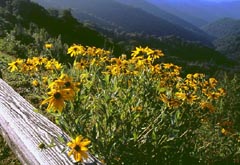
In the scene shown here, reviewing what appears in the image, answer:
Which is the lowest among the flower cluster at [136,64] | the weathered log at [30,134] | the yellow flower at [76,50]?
the weathered log at [30,134]

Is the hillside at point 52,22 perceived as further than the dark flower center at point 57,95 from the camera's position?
Yes

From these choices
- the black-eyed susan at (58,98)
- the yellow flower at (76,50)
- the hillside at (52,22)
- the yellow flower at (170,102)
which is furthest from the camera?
the hillside at (52,22)

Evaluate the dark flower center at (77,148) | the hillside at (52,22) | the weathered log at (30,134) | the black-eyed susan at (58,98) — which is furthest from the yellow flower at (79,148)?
the hillside at (52,22)

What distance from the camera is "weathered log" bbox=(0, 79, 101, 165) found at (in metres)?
3.30

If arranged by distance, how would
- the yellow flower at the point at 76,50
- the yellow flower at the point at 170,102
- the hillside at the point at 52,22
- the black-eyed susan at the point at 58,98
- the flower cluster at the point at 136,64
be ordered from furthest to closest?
1. the hillside at the point at 52,22
2. the yellow flower at the point at 76,50
3. the flower cluster at the point at 136,64
4. the yellow flower at the point at 170,102
5. the black-eyed susan at the point at 58,98

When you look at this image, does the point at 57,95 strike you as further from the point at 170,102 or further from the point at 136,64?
the point at 136,64

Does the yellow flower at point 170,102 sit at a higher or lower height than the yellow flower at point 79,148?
higher

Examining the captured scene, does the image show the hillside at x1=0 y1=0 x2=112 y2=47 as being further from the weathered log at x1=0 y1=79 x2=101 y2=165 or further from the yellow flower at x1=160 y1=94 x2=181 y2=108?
the yellow flower at x1=160 y1=94 x2=181 y2=108

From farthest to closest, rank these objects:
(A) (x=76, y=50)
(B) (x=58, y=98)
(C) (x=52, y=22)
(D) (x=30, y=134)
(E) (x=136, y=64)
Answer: (C) (x=52, y=22) < (A) (x=76, y=50) < (E) (x=136, y=64) < (D) (x=30, y=134) < (B) (x=58, y=98)

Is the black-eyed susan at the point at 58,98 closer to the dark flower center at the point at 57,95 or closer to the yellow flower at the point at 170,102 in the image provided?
the dark flower center at the point at 57,95

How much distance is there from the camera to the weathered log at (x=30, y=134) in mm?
3301

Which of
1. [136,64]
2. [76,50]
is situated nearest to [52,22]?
[76,50]

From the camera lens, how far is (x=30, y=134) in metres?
3.73

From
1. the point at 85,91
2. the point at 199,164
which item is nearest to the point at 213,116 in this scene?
the point at 199,164
